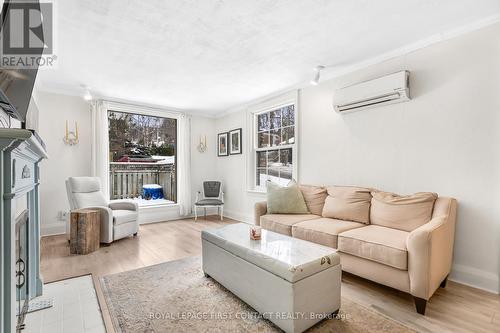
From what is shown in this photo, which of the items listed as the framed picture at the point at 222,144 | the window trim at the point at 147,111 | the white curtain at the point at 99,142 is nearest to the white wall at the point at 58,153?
Answer: the white curtain at the point at 99,142

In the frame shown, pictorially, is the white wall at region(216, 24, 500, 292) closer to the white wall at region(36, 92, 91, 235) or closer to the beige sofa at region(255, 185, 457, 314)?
the beige sofa at region(255, 185, 457, 314)

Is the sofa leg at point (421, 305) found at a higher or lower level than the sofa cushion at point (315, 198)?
lower

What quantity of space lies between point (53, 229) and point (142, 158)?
205 centimetres

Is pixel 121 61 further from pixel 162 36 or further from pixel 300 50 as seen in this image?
pixel 300 50

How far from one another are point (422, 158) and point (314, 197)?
1311 millimetres

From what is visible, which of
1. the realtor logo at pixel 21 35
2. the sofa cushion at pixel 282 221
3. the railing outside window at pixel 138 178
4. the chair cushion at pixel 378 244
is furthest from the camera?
the railing outside window at pixel 138 178

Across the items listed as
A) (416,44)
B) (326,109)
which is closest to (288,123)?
(326,109)

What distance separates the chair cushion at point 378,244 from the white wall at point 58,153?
4.31 metres

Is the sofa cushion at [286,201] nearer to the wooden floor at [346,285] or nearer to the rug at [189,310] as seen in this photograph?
the wooden floor at [346,285]

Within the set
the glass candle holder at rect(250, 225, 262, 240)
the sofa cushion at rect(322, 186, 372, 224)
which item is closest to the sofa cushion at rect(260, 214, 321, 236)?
the sofa cushion at rect(322, 186, 372, 224)

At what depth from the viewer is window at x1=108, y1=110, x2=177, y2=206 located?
5.01 meters

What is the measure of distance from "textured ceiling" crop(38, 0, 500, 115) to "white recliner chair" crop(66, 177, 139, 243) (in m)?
1.56

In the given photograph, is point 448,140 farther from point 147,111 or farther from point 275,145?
point 147,111

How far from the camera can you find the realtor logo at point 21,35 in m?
1.04
